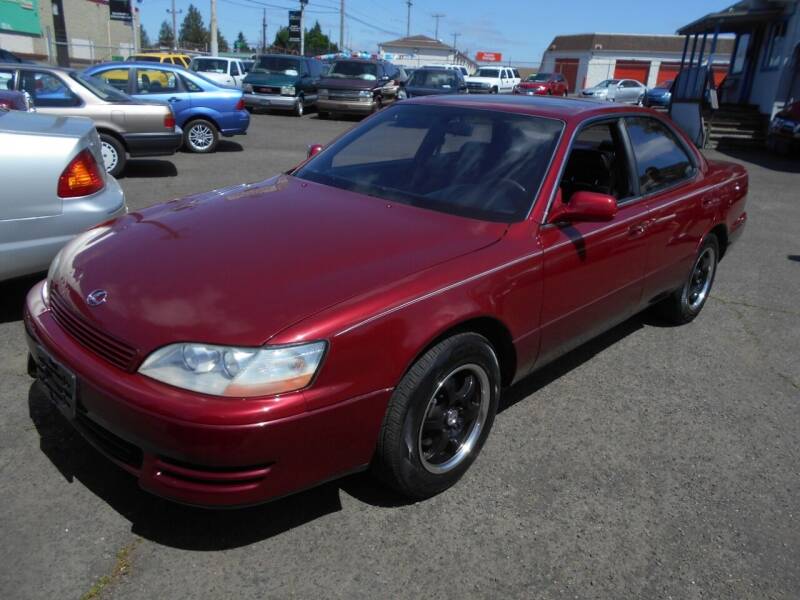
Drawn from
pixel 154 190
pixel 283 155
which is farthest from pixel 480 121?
pixel 283 155

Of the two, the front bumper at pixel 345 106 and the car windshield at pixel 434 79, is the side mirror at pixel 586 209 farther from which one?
the car windshield at pixel 434 79

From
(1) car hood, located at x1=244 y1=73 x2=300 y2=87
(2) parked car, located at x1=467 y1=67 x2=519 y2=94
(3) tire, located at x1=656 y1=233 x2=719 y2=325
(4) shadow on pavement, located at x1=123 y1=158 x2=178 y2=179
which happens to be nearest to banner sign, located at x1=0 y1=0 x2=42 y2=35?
(2) parked car, located at x1=467 y1=67 x2=519 y2=94

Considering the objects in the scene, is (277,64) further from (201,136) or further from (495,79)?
(495,79)

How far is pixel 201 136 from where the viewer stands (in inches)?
481

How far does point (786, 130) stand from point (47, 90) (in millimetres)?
16093

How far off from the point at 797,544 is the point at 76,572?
9.01 feet

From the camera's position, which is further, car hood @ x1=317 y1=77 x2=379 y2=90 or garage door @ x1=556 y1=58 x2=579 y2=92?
garage door @ x1=556 y1=58 x2=579 y2=92

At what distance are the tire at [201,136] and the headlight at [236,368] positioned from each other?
10.8 metres

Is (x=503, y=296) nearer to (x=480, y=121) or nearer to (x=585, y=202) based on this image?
(x=585, y=202)

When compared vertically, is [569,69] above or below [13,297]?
above

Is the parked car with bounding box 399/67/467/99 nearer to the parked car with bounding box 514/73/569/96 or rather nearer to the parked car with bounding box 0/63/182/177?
the parked car with bounding box 514/73/569/96

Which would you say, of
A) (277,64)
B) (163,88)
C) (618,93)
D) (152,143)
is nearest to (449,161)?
(152,143)

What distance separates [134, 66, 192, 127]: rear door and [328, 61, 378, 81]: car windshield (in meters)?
9.01

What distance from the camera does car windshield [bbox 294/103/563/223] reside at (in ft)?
10.7
